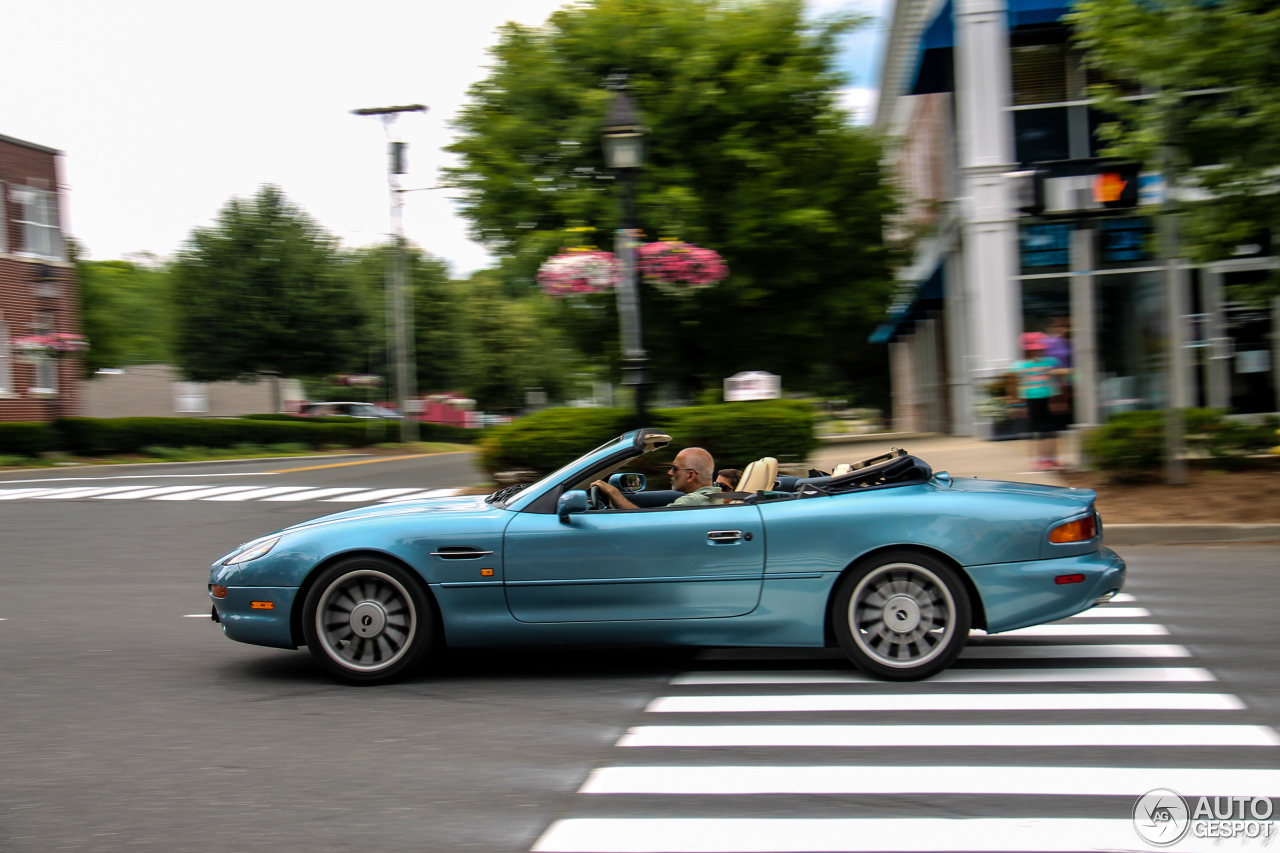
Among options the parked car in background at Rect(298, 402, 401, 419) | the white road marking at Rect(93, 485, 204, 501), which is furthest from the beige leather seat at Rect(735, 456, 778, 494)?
the parked car in background at Rect(298, 402, 401, 419)

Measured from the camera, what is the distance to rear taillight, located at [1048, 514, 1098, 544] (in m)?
5.48

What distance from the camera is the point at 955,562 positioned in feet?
17.9

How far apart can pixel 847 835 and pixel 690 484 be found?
8.85ft

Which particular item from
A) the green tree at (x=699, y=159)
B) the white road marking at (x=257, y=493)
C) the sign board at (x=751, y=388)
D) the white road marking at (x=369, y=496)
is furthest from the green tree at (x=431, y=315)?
the sign board at (x=751, y=388)

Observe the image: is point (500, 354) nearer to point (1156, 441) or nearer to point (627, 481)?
point (1156, 441)

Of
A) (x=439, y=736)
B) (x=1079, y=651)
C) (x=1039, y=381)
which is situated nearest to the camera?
(x=439, y=736)

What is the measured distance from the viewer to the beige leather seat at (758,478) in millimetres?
6094

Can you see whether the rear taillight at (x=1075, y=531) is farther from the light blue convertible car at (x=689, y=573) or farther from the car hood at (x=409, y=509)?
the car hood at (x=409, y=509)

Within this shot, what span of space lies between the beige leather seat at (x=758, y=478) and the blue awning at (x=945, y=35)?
1305 cm

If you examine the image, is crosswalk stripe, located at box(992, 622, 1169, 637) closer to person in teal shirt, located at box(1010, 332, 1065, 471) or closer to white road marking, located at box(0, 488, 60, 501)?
person in teal shirt, located at box(1010, 332, 1065, 471)

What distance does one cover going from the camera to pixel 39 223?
33094 mm

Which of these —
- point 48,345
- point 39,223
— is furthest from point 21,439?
point 39,223

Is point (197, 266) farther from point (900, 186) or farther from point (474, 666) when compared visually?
point (474, 666)

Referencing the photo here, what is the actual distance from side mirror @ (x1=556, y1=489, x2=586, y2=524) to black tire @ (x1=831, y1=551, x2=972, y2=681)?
1266 mm
